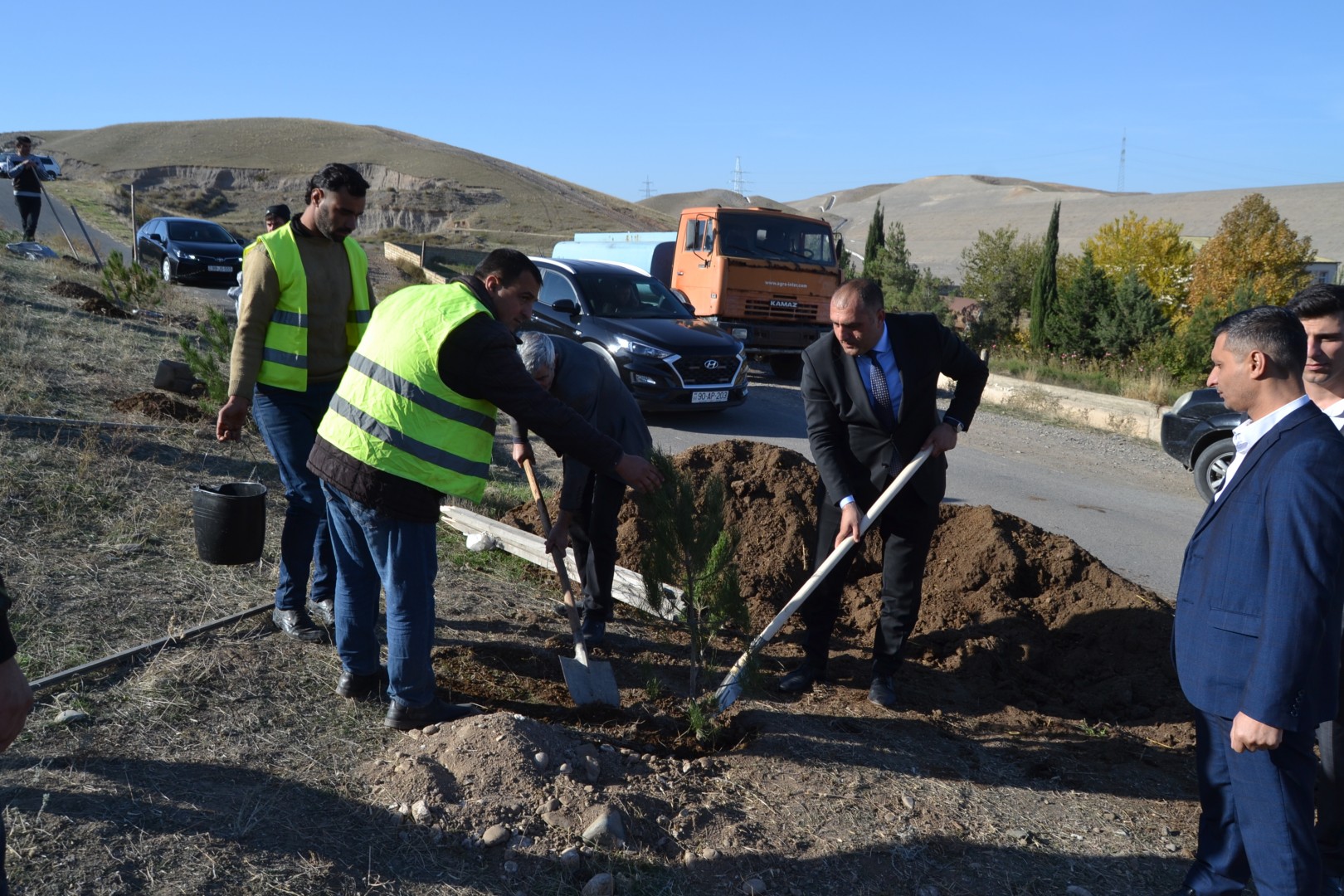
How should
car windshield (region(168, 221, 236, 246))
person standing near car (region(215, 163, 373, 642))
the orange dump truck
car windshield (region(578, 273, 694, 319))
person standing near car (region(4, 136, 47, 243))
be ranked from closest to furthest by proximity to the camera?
person standing near car (region(215, 163, 373, 642)) < car windshield (region(578, 273, 694, 319)) < the orange dump truck < person standing near car (region(4, 136, 47, 243)) < car windshield (region(168, 221, 236, 246))

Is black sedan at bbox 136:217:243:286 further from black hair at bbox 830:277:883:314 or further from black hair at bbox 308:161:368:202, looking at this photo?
black hair at bbox 830:277:883:314

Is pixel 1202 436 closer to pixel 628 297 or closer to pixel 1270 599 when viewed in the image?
pixel 628 297

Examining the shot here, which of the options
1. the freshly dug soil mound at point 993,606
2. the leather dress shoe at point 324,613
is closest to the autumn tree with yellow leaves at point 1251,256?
the freshly dug soil mound at point 993,606

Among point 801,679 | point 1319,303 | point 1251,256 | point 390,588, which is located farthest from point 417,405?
point 1251,256

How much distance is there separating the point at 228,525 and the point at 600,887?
2.56 m

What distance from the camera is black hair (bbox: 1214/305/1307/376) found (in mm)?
2553

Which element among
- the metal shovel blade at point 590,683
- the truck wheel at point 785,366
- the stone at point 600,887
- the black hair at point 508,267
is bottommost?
the stone at point 600,887

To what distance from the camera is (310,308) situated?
4.22 m

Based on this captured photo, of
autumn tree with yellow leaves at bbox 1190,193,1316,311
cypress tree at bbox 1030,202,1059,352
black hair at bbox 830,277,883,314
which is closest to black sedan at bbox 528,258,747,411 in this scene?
black hair at bbox 830,277,883,314

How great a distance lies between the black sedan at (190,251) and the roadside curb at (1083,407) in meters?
14.3

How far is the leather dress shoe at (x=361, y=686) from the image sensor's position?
12.6 feet

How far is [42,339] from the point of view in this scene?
9812mm

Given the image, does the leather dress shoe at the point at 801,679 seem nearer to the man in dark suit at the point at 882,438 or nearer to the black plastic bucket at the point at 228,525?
the man in dark suit at the point at 882,438

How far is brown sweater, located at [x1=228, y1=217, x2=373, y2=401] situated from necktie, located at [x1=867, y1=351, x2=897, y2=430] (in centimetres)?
224
